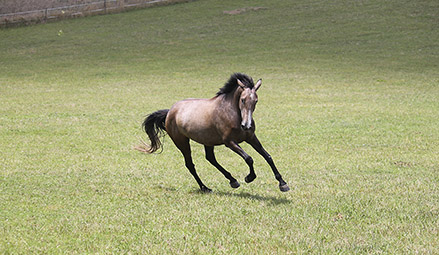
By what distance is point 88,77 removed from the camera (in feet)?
93.9

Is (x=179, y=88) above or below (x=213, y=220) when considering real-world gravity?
below

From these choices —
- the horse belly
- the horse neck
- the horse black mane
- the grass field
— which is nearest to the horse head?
the horse black mane

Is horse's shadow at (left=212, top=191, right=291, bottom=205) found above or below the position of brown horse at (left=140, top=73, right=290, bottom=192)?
below

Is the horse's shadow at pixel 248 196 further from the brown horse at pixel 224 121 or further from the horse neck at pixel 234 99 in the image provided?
the horse neck at pixel 234 99

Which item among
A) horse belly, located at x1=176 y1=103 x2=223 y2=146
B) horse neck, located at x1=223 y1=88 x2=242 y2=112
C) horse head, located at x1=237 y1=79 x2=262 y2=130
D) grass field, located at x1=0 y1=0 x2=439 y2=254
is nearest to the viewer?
grass field, located at x1=0 y1=0 x2=439 y2=254

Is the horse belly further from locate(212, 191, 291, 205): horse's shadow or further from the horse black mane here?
locate(212, 191, 291, 205): horse's shadow

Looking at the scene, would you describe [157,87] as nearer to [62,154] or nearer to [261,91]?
[261,91]

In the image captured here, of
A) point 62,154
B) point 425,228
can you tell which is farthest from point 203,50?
point 425,228

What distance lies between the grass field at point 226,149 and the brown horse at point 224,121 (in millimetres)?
717

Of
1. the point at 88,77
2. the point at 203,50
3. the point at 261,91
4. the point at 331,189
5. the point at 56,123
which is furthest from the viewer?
the point at 203,50

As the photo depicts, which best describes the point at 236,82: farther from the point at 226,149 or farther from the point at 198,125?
the point at 226,149

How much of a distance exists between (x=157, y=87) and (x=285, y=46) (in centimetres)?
1285

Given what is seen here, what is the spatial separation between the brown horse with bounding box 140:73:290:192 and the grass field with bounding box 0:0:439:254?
2.35ft

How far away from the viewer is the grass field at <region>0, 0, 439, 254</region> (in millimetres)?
6426
